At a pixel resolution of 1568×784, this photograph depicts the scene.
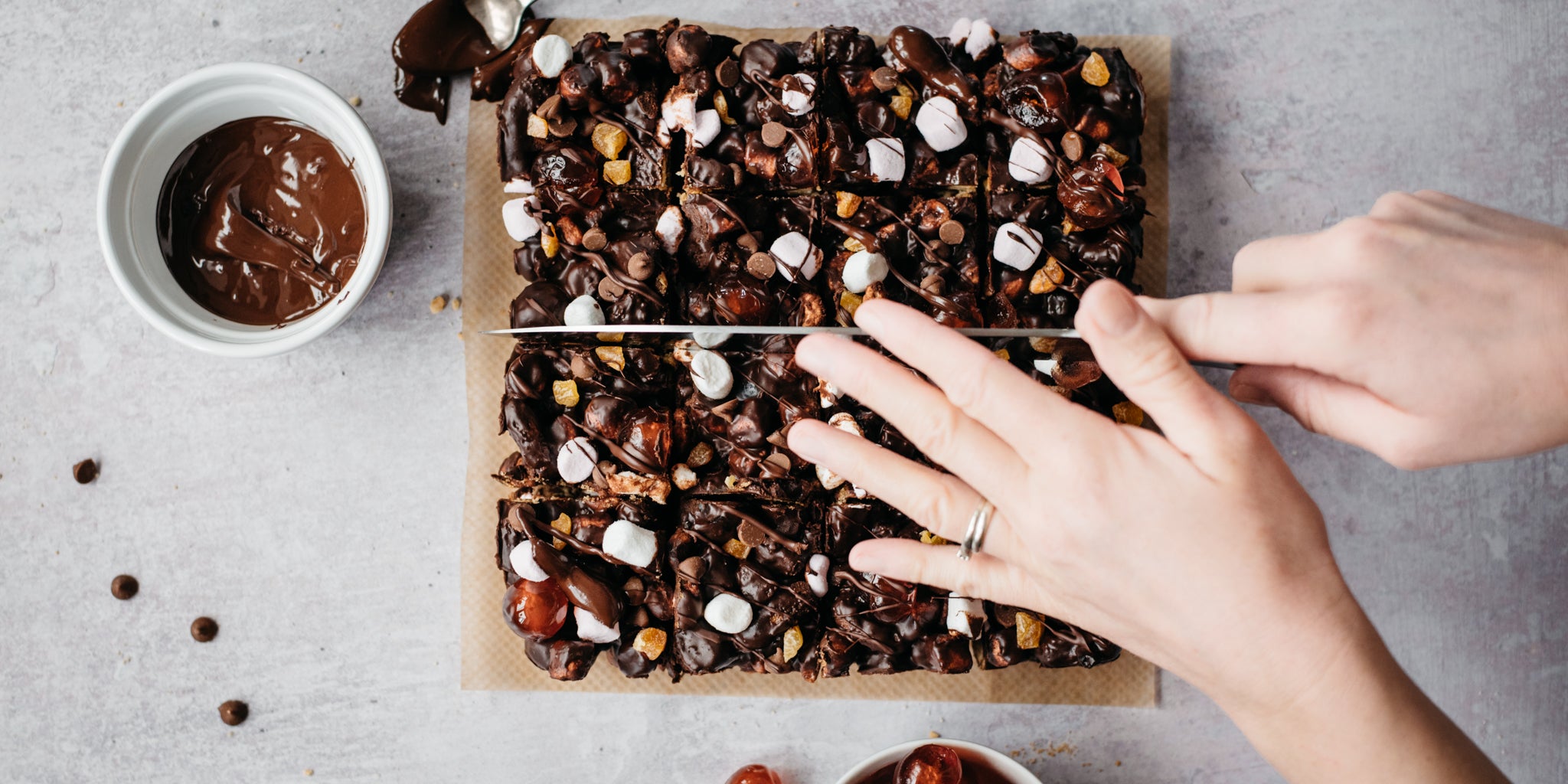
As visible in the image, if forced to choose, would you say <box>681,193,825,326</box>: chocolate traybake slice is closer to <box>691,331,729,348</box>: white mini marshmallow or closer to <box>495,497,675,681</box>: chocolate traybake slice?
<box>691,331,729,348</box>: white mini marshmallow

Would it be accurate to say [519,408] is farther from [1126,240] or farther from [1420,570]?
[1420,570]

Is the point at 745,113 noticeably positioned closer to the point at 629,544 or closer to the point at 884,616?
the point at 629,544

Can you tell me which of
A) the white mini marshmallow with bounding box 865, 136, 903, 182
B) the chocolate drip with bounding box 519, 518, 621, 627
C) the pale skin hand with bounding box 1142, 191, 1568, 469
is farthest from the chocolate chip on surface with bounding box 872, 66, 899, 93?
the chocolate drip with bounding box 519, 518, 621, 627

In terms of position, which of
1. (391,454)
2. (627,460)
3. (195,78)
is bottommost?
(391,454)

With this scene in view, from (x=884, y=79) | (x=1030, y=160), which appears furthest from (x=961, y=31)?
(x=1030, y=160)

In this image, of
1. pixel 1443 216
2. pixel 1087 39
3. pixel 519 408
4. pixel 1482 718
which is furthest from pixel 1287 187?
pixel 519 408

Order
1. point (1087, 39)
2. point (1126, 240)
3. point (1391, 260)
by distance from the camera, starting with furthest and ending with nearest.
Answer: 1. point (1087, 39)
2. point (1126, 240)
3. point (1391, 260)

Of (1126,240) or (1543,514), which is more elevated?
(1126,240)

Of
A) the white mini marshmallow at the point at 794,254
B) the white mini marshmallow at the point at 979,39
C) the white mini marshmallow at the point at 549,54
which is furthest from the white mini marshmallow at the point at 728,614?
the white mini marshmallow at the point at 979,39
